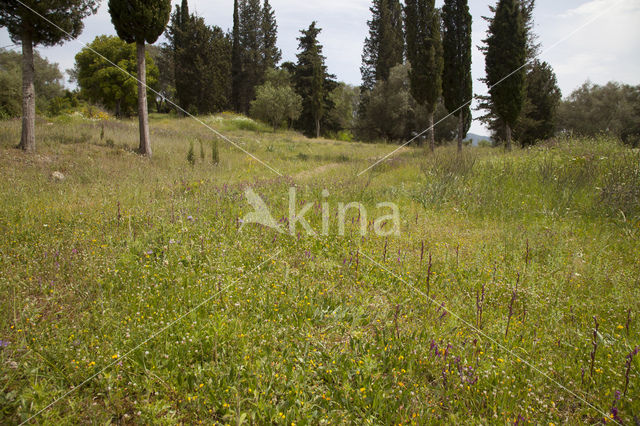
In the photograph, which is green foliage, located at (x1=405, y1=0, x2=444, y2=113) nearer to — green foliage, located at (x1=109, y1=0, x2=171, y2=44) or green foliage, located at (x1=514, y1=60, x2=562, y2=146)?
green foliage, located at (x1=514, y1=60, x2=562, y2=146)

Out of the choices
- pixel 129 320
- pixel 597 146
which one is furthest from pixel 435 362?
pixel 597 146

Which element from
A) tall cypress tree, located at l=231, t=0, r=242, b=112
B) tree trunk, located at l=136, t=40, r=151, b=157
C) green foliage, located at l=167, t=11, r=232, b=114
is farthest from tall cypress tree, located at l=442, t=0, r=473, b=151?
tall cypress tree, located at l=231, t=0, r=242, b=112

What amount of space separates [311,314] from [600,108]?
35.0 metres

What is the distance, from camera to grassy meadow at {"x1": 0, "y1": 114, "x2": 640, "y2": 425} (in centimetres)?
205

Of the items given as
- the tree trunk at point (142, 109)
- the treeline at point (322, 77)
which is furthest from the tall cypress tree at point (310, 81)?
the tree trunk at point (142, 109)

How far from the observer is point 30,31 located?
928 centimetres

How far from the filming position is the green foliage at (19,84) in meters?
24.4

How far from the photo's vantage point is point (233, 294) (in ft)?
10.1

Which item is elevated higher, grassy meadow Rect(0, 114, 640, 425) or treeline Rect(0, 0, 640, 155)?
treeline Rect(0, 0, 640, 155)

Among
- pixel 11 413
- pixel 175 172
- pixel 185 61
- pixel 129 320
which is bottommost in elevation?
pixel 11 413

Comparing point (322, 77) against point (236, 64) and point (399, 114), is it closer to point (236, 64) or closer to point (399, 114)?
point (399, 114)

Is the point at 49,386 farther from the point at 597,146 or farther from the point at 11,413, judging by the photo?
the point at 597,146

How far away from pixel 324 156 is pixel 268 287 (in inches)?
559

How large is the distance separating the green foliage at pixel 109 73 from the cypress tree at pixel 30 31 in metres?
25.2
